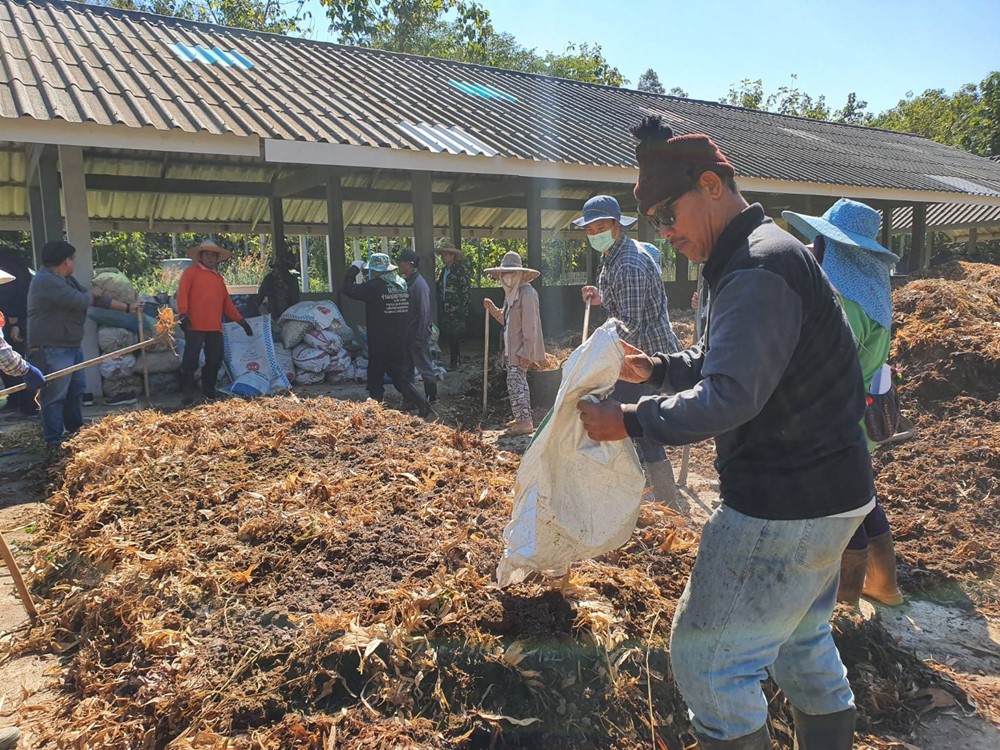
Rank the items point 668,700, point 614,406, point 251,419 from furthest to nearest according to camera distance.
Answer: point 251,419, point 668,700, point 614,406

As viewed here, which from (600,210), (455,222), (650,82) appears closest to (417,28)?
(455,222)

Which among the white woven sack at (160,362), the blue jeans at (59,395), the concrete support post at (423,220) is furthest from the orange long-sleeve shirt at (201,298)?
the concrete support post at (423,220)

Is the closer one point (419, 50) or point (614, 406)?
point (614, 406)

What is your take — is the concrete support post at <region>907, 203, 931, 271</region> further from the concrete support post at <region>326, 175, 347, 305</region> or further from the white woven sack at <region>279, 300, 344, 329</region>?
the white woven sack at <region>279, 300, 344, 329</region>

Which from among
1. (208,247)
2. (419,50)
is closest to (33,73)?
(208,247)

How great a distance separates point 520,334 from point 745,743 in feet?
18.1

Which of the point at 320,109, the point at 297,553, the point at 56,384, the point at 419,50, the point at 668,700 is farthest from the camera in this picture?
the point at 419,50

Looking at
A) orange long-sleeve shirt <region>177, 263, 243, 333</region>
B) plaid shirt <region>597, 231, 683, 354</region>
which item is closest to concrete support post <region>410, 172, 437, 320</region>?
orange long-sleeve shirt <region>177, 263, 243, 333</region>

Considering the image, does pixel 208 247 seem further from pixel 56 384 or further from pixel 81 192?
pixel 56 384

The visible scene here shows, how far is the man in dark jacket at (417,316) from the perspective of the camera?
25.3ft

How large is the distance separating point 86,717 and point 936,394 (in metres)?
6.43

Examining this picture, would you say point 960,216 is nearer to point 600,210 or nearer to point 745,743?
point 600,210

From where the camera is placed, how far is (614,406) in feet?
6.01

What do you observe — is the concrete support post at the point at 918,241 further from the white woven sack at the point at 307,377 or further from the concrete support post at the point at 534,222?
the white woven sack at the point at 307,377
